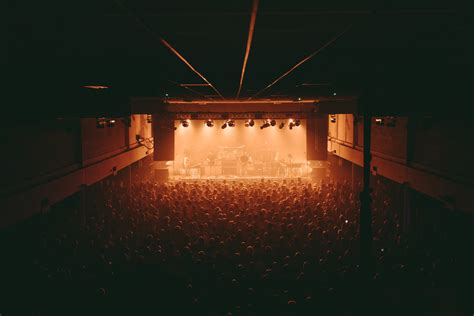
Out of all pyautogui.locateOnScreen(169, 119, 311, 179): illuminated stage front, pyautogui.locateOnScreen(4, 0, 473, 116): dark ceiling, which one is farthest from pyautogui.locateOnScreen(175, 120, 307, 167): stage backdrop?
pyautogui.locateOnScreen(4, 0, 473, 116): dark ceiling

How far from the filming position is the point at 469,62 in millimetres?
5266

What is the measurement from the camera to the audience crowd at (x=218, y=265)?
660 cm

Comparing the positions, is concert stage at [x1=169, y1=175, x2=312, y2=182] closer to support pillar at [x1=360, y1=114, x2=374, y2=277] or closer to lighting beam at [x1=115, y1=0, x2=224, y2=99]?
lighting beam at [x1=115, y1=0, x2=224, y2=99]

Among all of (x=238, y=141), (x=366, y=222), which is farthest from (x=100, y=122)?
(x=238, y=141)

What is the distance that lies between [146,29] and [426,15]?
6.88 feet

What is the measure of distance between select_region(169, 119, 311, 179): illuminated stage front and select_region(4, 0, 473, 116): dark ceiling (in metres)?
14.4

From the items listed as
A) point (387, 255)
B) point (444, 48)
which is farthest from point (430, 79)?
point (387, 255)

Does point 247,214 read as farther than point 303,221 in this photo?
Yes

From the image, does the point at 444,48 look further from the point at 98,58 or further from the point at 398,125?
the point at 398,125

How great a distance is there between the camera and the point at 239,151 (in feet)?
77.0

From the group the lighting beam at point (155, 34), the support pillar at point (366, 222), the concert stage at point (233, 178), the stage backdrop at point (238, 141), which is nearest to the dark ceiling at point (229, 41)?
the lighting beam at point (155, 34)

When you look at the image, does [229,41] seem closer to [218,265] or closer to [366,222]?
[366,222]

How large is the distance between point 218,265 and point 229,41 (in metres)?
5.59

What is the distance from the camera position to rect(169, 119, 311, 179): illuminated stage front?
21328 millimetres
